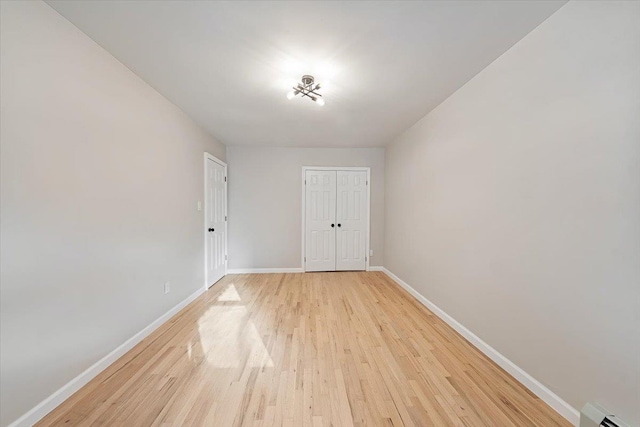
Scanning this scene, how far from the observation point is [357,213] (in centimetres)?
497

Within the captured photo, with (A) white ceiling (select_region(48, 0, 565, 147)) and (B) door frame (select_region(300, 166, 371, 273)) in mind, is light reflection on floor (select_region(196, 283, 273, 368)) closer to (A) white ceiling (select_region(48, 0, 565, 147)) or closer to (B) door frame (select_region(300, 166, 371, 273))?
(B) door frame (select_region(300, 166, 371, 273))

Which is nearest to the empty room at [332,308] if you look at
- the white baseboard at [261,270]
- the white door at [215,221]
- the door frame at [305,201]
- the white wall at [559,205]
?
the white wall at [559,205]

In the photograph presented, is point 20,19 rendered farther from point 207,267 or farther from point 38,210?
point 207,267

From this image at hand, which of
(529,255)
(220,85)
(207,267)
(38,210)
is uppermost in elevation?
(220,85)

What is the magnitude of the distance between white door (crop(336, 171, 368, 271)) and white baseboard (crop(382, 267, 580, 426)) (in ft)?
7.16

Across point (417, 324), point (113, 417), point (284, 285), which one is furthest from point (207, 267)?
point (417, 324)

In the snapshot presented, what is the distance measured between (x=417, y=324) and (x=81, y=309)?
297cm

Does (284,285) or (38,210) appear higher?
(38,210)

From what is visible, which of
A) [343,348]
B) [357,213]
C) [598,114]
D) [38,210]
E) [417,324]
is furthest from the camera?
[357,213]

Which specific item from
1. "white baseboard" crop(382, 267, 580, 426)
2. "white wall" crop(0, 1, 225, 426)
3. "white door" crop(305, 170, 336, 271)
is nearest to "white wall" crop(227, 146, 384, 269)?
"white door" crop(305, 170, 336, 271)

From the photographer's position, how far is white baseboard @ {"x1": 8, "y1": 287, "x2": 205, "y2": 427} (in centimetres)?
139

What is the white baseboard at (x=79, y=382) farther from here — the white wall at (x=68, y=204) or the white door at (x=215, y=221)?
the white door at (x=215, y=221)

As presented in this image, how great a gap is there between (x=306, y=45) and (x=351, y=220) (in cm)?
352

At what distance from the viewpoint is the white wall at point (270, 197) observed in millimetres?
4805
